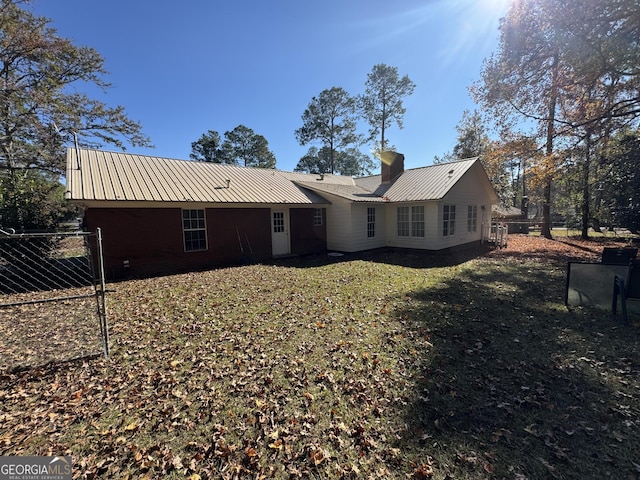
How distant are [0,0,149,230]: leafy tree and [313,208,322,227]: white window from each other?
12018 millimetres

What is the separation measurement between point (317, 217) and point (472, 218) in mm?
9354

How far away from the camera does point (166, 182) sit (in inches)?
451

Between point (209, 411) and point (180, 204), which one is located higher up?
point (180, 204)

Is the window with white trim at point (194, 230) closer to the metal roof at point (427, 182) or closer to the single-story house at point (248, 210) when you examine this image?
the single-story house at point (248, 210)

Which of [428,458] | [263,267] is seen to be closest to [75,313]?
[263,267]

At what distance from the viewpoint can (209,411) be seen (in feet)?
10.7

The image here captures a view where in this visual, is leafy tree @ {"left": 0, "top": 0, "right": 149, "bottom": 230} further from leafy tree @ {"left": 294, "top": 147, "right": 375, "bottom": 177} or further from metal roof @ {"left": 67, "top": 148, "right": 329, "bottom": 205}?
leafy tree @ {"left": 294, "top": 147, "right": 375, "bottom": 177}

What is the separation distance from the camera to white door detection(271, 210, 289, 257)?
13594 millimetres

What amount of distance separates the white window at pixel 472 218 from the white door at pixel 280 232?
10512mm

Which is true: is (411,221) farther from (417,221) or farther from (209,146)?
(209,146)

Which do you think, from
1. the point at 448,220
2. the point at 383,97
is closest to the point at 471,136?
the point at 383,97

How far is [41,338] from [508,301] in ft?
32.0

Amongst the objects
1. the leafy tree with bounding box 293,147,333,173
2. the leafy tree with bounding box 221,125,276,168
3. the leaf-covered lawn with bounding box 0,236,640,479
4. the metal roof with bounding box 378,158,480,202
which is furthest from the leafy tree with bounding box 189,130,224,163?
the leaf-covered lawn with bounding box 0,236,640,479

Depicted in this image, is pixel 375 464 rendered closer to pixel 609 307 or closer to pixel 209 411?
pixel 209 411
